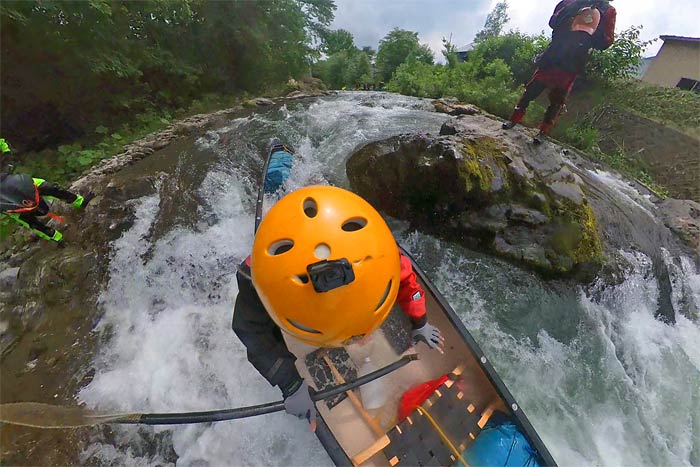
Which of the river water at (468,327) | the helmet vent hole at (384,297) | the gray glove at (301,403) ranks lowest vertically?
the river water at (468,327)

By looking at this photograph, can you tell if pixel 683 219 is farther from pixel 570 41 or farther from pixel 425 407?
pixel 425 407

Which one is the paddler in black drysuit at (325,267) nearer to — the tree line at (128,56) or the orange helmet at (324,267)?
the orange helmet at (324,267)

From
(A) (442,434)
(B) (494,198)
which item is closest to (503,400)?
(A) (442,434)

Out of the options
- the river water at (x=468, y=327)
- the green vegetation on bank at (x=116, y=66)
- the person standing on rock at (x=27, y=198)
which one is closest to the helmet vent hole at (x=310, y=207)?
the river water at (x=468, y=327)

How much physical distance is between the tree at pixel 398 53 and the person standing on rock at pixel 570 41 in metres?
18.8

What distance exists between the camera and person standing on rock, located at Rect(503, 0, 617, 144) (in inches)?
143

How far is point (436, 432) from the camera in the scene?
2.49 meters

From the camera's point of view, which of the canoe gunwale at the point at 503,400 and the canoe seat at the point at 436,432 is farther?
the canoe seat at the point at 436,432

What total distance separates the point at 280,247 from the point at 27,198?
4391 mm

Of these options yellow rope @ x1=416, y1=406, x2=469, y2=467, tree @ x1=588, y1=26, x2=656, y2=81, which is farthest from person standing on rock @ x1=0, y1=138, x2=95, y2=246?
tree @ x1=588, y1=26, x2=656, y2=81

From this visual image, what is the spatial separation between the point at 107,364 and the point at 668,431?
5790 millimetres

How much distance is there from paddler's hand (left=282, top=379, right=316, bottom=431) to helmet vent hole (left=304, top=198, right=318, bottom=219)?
1.19 m

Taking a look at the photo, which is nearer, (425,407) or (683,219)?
(425,407)

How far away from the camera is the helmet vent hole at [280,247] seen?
1.66 meters
